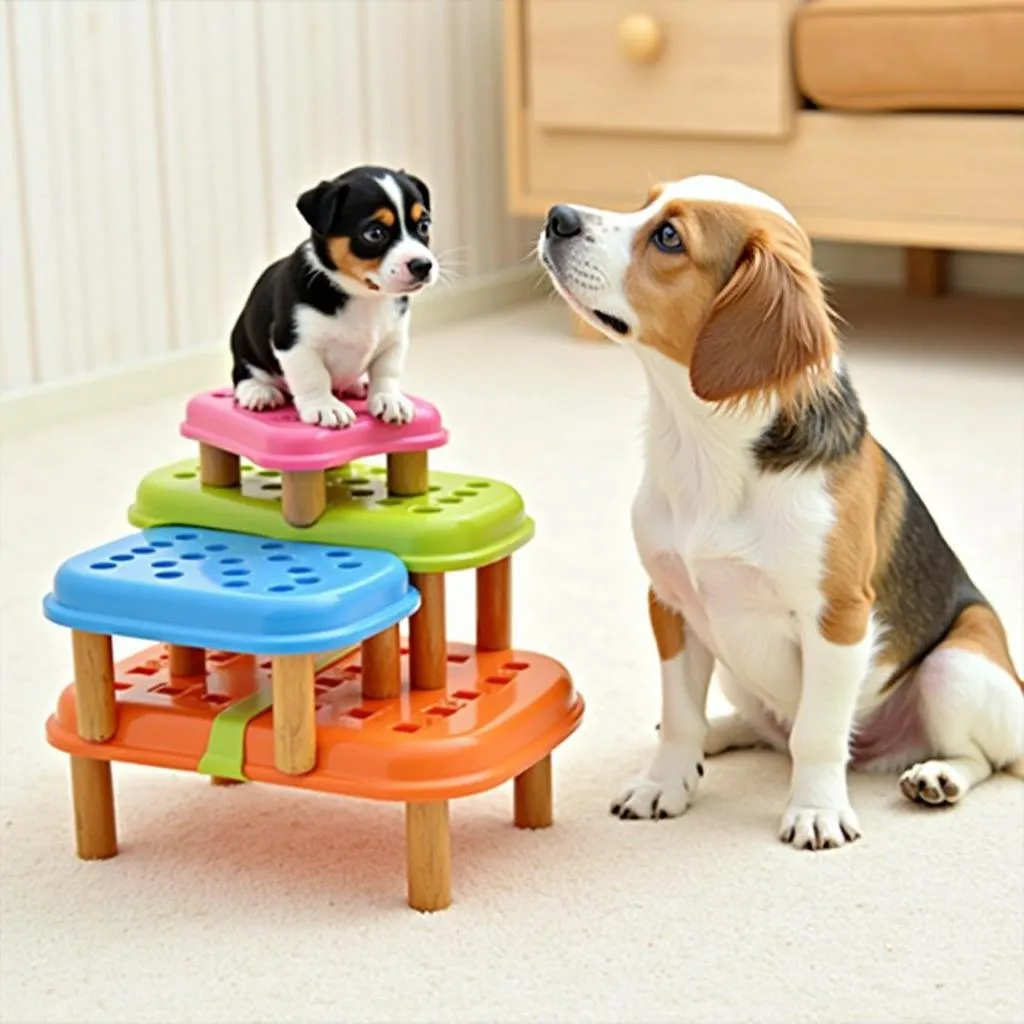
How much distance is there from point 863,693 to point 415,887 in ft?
1.42

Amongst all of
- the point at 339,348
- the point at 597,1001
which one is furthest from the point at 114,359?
the point at 597,1001

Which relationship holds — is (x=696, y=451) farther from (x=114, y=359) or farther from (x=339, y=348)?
(x=114, y=359)

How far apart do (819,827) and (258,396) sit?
0.57m

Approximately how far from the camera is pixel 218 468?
64.9 inches

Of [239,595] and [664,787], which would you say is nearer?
[239,595]

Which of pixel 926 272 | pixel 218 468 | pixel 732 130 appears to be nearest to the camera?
pixel 218 468

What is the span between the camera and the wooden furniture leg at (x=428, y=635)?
5.13 ft

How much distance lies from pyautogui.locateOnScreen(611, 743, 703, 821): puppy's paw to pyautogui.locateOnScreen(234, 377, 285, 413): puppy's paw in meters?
0.44

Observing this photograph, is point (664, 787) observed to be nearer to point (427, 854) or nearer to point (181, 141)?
point (427, 854)

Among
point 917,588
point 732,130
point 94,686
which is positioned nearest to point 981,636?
point 917,588

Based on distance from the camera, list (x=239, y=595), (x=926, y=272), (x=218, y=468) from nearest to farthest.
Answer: (x=239, y=595)
(x=218, y=468)
(x=926, y=272)

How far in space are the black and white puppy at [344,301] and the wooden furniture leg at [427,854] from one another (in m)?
0.32

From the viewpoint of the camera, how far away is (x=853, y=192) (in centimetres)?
320

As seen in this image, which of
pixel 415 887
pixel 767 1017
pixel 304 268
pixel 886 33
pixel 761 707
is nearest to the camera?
pixel 767 1017
